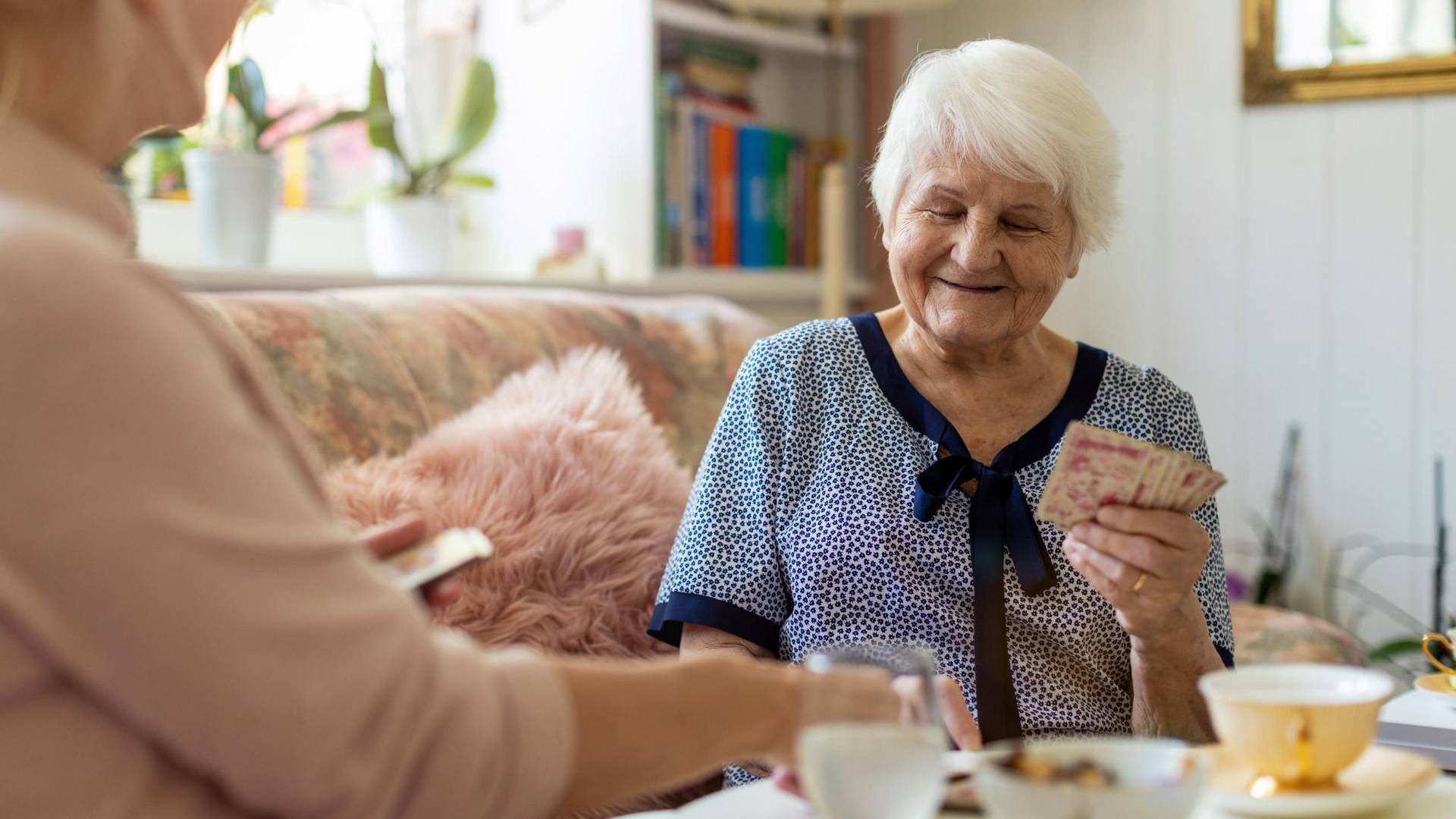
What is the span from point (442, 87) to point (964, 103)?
1766 millimetres

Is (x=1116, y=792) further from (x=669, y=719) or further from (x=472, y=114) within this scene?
(x=472, y=114)

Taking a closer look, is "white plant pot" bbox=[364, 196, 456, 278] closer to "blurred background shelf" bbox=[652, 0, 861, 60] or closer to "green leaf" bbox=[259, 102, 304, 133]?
"green leaf" bbox=[259, 102, 304, 133]

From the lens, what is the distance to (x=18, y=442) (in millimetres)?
547

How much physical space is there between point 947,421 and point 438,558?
83 centimetres

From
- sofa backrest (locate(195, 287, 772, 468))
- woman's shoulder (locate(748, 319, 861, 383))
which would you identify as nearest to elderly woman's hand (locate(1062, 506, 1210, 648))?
woman's shoulder (locate(748, 319, 861, 383))

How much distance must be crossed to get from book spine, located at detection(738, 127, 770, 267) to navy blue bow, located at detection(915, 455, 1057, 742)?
160 cm

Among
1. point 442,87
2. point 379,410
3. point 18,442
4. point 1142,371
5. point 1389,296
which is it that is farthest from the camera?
point 442,87

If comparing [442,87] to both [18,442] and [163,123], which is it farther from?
[18,442]

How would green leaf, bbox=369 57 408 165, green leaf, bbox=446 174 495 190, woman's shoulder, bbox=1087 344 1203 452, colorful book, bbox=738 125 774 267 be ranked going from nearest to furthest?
woman's shoulder, bbox=1087 344 1203 452 → green leaf, bbox=369 57 408 165 → green leaf, bbox=446 174 495 190 → colorful book, bbox=738 125 774 267

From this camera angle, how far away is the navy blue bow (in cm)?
138

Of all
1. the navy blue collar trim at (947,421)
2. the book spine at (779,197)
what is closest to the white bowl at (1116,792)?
the navy blue collar trim at (947,421)

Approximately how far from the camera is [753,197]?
297cm

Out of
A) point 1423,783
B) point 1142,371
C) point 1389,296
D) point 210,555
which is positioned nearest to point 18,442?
point 210,555


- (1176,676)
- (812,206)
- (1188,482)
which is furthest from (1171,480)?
(812,206)
